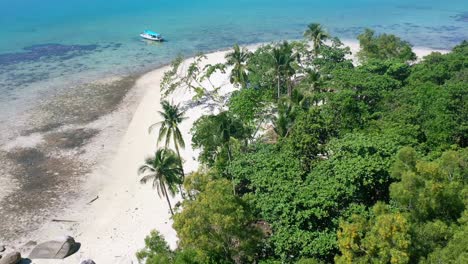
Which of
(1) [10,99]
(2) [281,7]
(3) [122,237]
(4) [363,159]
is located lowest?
(3) [122,237]

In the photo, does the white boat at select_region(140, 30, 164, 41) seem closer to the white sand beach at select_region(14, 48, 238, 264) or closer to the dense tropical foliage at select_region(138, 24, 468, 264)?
the white sand beach at select_region(14, 48, 238, 264)

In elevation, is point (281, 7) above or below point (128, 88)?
above

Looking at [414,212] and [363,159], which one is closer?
[414,212]

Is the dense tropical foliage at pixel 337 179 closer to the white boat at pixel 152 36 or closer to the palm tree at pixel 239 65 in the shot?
the palm tree at pixel 239 65

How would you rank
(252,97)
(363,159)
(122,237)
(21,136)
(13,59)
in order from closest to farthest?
(363,159) < (122,237) < (252,97) < (21,136) < (13,59)

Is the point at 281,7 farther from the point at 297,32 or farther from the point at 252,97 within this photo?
the point at 252,97

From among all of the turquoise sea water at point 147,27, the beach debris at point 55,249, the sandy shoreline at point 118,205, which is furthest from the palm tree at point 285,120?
the turquoise sea water at point 147,27

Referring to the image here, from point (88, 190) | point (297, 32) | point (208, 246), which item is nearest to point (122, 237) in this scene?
point (88, 190)
